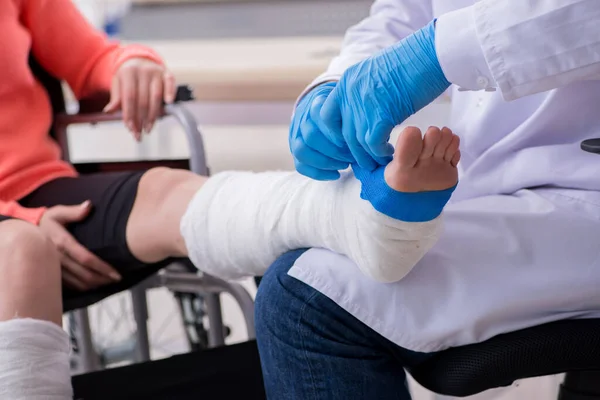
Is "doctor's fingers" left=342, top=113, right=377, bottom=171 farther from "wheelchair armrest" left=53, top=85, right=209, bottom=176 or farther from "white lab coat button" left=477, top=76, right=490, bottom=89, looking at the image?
"wheelchair armrest" left=53, top=85, right=209, bottom=176

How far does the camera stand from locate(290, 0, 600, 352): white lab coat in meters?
0.68

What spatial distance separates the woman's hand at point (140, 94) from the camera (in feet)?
4.06

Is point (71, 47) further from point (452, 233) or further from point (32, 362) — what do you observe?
point (452, 233)

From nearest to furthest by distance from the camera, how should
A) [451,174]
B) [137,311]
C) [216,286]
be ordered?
[451,174]
[216,286]
[137,311]

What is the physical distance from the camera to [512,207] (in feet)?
2.69

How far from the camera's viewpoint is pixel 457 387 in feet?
2.42

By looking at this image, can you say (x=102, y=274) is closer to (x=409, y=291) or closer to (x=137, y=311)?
(x=137, y=311)

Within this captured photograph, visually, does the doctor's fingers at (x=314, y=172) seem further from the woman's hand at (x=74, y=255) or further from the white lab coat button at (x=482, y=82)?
the woman's hand at (x=74, y=255)

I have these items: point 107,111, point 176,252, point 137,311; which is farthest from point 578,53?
point 137,311

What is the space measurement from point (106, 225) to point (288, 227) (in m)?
0.39

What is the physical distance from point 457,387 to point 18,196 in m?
0.80

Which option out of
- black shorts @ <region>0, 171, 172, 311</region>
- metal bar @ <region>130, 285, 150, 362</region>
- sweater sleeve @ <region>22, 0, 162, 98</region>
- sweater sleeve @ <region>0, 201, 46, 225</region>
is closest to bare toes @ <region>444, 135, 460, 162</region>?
black shorts @ <region>0, 171, 172, 311</region>

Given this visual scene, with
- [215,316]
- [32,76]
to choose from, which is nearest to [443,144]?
[215,316]

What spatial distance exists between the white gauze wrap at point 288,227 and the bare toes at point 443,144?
0.07 metres
